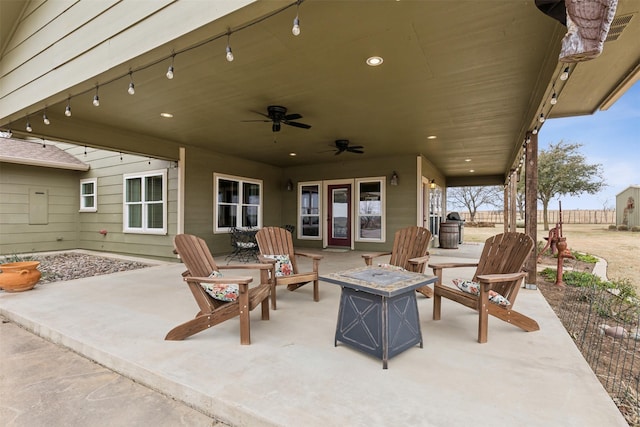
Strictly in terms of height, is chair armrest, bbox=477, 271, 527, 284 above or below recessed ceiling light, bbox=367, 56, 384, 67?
below

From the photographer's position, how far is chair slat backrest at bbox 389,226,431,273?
371 centimetres

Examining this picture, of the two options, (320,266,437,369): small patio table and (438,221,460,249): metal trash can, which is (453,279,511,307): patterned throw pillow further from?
(438,221,460,249): metal trash can

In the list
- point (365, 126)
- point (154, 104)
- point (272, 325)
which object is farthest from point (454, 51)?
point (154, 104)

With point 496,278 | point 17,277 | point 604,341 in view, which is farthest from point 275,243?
point 604,341

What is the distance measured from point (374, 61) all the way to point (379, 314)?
7.99 feet

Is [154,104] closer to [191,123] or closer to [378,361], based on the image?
[191,123]

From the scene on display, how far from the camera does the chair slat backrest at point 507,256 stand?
280 cm

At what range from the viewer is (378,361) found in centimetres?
217

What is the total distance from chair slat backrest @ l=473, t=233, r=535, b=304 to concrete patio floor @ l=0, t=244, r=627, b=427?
0.37 m

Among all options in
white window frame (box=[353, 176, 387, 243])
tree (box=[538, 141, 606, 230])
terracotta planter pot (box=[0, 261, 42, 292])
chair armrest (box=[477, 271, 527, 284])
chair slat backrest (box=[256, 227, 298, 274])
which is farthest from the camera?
tree (box=[538, 141, 606, 230])

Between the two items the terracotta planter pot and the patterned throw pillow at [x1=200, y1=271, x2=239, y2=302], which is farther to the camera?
the terracotta planter pot

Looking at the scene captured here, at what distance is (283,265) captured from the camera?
12.6 feet

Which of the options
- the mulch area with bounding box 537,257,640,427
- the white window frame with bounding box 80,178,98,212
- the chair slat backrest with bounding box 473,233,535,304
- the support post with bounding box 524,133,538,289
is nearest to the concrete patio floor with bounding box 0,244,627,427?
the mulch area with bounding box 537,257,640,427

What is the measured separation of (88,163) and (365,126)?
8.33 m
